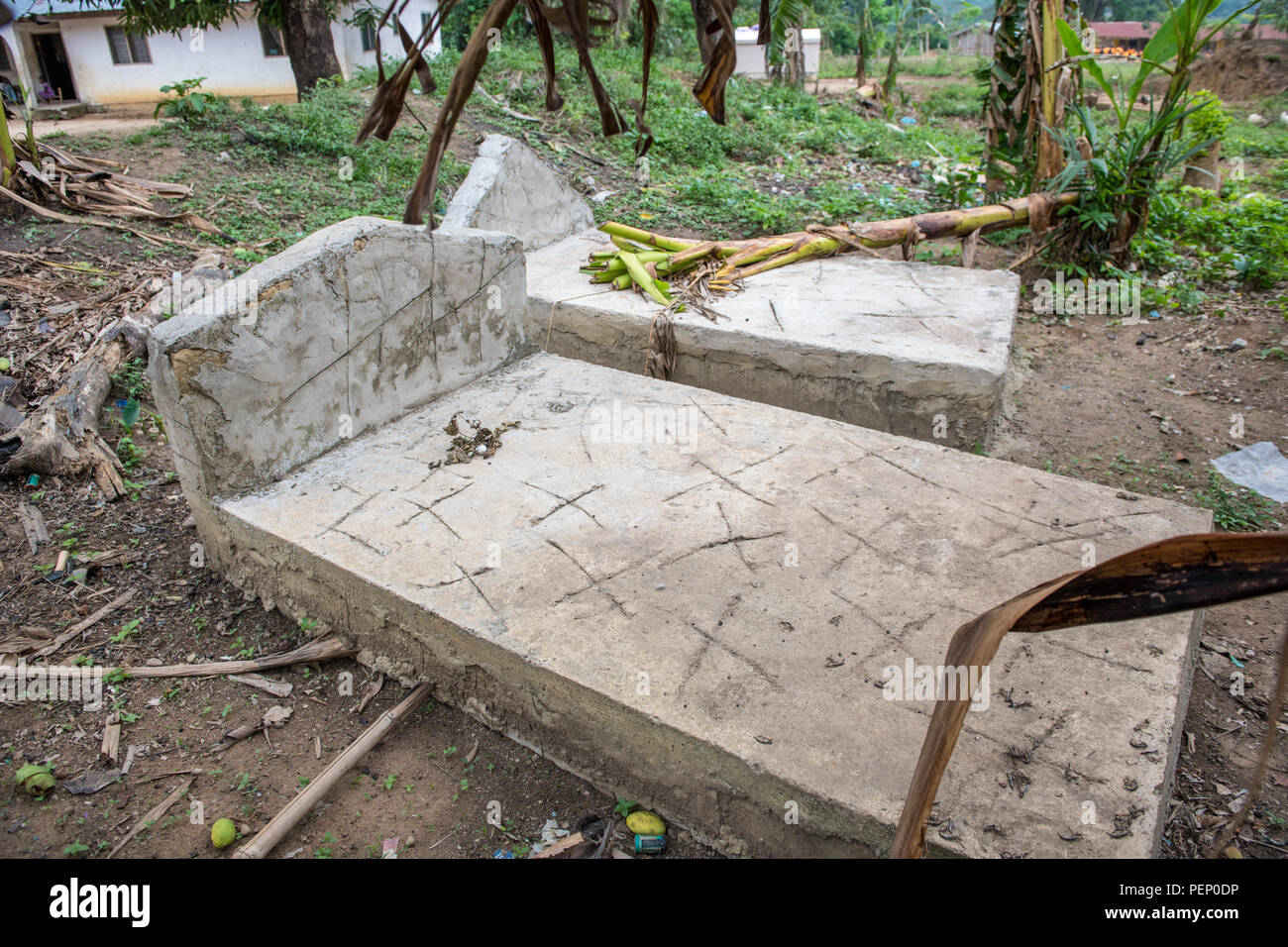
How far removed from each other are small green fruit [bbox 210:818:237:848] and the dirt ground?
0.03m

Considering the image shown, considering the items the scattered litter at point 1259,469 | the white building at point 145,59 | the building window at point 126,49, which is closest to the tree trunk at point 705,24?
the scattered litter at point 1259,469

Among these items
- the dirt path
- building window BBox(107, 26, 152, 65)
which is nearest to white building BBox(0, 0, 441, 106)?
building window BBox(107, 26, 152, 65)

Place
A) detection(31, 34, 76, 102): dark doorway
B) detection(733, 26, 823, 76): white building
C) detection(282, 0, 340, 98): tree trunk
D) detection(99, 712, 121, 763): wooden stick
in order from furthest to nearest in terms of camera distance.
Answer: detection(733, 26, 823, 76): white building
detection(31, 34, 76, 102): dark doorway
detection(282, 0, 340, 98): tree trunk
detection(99, 712, 121, 763): wooden stick

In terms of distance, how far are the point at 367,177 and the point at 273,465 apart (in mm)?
4721

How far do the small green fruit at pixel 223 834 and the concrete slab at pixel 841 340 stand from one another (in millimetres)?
2542

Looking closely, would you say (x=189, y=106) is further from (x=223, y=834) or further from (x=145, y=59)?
(x=145, y=59)

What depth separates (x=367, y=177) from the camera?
671 centimetres

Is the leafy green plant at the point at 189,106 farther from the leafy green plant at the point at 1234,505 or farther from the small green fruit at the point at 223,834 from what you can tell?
the leafy green plant at the point at 1234,505

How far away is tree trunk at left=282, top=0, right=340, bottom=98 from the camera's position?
331 inches

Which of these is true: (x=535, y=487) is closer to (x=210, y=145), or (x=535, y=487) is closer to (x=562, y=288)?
(x=562, y=288)

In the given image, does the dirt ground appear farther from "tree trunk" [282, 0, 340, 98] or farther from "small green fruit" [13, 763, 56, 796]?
"tree trunk" [282, 0, 340, 98]

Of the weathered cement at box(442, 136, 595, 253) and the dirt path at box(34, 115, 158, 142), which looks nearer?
the weathered cement at box(442, 136, 595, 253)

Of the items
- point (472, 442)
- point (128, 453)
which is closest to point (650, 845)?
point (472, 442)

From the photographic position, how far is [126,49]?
1467 centimetres
